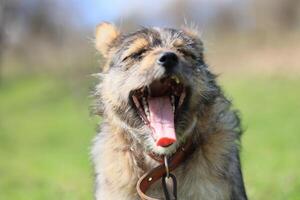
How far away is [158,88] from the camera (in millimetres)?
5742

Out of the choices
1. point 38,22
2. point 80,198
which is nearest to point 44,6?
point 38,22

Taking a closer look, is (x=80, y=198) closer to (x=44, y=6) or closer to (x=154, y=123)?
(x=154, y=123)

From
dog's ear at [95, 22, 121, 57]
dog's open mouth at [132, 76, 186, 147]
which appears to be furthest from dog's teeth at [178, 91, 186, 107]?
dog's ear at [95, 22, 121, 57]

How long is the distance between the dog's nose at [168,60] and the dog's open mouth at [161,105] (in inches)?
4.1

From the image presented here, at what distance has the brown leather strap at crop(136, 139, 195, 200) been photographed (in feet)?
18.7

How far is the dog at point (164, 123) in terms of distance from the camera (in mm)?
5629

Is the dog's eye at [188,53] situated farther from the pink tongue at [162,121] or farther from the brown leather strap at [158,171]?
the brown leather strap at [158,171]

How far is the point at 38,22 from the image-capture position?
5759 centimetres

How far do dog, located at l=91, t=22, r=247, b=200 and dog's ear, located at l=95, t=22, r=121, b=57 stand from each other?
54cm

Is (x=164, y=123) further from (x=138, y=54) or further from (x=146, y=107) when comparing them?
(x=138, y=54)

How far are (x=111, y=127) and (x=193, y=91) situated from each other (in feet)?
2.80

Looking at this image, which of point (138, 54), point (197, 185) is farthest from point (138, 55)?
point (197, 185)

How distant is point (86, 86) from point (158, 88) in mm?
30224

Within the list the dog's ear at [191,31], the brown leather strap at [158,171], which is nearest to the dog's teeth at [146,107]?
the brown leather strap at [158,171]
